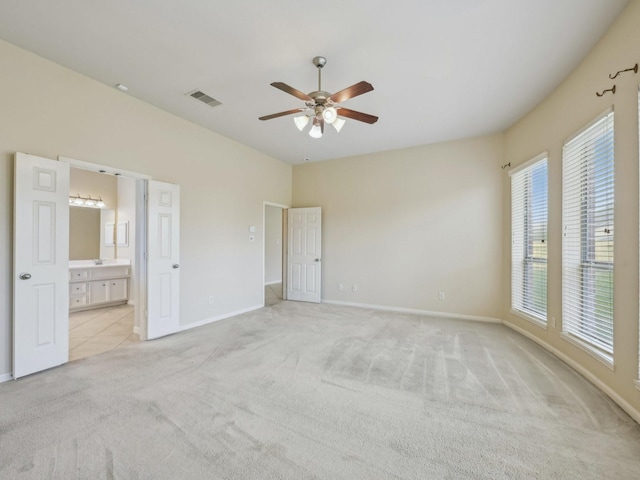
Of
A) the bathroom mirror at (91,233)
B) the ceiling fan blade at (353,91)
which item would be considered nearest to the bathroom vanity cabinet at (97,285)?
the bathroom mirror at (91,233)

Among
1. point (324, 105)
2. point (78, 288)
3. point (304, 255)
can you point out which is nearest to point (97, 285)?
point (78, 288)

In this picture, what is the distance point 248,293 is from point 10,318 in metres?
3.14

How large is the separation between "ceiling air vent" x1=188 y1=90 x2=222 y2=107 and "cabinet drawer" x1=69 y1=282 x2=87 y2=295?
403cm

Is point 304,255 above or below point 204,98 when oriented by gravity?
below

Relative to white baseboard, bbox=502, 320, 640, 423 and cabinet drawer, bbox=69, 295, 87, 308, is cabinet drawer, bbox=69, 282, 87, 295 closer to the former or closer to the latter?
cabinet drawer, bbox=69, 295, 87, 308

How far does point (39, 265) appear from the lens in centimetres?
271

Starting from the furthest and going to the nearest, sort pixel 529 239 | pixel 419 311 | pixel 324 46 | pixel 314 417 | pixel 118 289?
pixel 118 289 → pixel 419 311 → pixel 529 239 → pixel 324 46 → pixel 314 417

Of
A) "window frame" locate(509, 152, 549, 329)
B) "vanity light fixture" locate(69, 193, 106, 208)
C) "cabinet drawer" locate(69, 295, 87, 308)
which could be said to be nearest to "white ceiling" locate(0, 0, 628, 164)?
"window frame" locate(509, 152, 549, 329)

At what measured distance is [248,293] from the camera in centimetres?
533

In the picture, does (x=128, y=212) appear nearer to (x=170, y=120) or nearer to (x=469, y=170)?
(x=170, y=120)

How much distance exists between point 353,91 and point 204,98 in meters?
2.14

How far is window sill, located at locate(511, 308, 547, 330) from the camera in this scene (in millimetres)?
3473

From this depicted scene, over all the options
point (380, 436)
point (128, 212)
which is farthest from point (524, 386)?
point (128, 212)

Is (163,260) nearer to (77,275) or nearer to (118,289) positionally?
(77,275)
